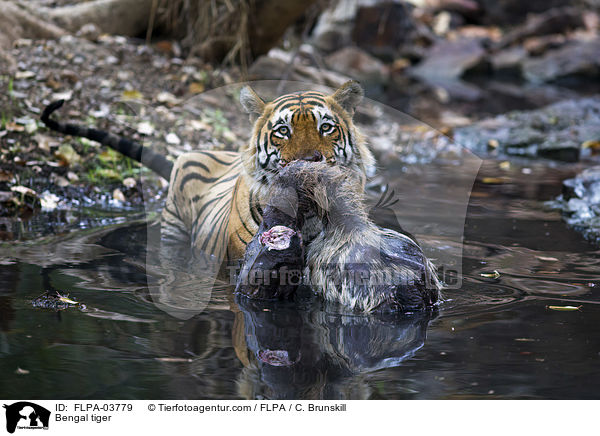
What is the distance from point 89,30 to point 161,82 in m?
1.15

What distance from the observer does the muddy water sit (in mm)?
2553

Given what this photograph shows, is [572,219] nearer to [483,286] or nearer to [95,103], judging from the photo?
[483,286]

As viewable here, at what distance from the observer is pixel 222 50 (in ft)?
28.6

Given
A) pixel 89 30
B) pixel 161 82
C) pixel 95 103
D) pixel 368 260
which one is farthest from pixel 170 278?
pixel 89 30

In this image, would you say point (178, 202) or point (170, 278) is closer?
point (170, 278)

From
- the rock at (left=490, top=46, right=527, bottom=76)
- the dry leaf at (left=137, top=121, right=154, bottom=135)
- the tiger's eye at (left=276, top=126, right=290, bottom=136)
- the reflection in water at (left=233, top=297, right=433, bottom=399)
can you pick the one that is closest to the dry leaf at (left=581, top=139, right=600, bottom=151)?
the dry leaf at (left=137, top=121, right=154, bottom=135)

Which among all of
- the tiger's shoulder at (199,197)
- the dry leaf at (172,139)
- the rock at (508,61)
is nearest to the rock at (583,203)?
the tiger's shoulder at (199,197)

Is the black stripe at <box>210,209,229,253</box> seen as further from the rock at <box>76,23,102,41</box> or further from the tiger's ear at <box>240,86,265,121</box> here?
the rock at <box>76,23,102,41</box>

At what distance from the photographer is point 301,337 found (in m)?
3.07

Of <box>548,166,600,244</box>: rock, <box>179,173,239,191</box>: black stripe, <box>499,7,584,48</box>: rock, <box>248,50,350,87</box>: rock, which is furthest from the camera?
<box>499,7,584,48</box>: rock

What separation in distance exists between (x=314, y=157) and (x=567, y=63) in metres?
15.3

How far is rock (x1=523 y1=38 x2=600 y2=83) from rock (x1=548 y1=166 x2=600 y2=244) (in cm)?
1168

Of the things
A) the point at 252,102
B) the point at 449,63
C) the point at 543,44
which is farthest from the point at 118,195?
the point at 543,44

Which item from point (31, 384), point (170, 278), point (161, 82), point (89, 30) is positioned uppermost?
point (89, 30)
